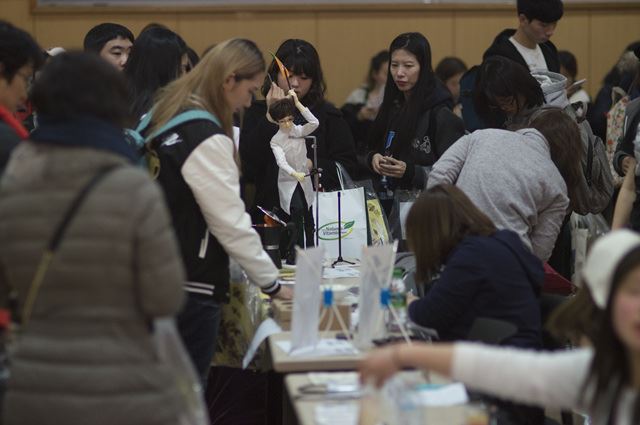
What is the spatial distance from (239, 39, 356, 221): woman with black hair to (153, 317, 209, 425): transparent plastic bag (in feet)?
9.29

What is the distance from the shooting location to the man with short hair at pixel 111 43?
5.38 meters

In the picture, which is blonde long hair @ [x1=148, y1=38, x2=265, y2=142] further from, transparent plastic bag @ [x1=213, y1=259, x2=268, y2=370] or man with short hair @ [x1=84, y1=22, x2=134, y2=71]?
man with short hair @ [x1=84, y1=22, x2=134, y2=71]

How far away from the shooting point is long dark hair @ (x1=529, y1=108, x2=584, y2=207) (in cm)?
502

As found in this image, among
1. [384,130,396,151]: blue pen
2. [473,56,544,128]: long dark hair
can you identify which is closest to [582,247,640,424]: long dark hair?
[473,56,544,128]: long dark hair

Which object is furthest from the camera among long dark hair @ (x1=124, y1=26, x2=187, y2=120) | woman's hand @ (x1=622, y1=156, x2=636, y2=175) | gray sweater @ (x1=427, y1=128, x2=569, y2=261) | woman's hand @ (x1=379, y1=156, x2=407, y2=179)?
woman's hand @ (x1=379, y1=156, x2=407, y2=179)

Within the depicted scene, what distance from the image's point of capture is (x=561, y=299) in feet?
13.0

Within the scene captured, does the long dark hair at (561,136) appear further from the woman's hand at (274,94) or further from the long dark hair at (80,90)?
the long dark hair at (80,90)

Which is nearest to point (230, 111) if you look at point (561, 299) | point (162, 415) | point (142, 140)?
point (142, 140)

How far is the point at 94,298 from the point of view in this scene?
2.57 m

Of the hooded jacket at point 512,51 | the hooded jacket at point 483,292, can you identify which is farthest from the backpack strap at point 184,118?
the hooded jacket at point 512,51

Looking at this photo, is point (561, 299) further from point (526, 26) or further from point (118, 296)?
point (526, 26)

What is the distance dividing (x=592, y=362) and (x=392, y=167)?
2987 millimetres

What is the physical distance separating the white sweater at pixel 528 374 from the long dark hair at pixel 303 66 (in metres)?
3.17

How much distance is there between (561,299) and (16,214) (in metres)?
2.07
